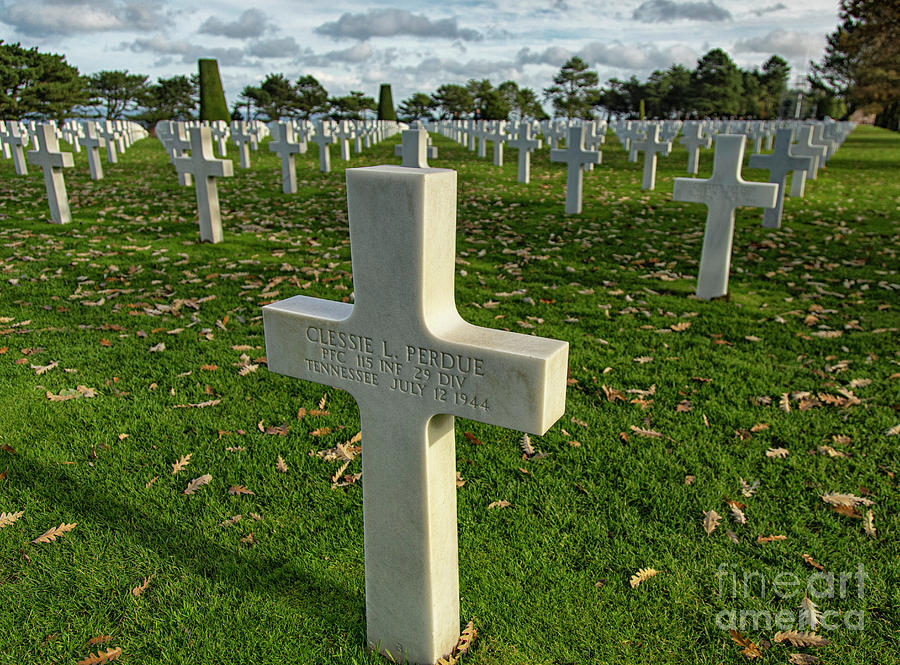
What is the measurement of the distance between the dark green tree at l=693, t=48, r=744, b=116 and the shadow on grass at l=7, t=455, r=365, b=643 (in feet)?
276

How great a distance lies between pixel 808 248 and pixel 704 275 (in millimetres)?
3435

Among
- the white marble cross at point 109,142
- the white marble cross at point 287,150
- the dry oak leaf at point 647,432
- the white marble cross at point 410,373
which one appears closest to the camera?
the white marble cross at point 410,373

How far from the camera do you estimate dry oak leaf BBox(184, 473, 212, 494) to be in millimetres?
3408

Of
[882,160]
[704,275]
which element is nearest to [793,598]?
[704,275]

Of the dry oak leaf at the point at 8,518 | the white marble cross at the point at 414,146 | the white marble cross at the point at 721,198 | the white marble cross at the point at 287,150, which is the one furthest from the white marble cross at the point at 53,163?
the white marble cross at the point at 721,198

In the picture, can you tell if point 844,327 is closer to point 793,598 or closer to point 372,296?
point 793,598

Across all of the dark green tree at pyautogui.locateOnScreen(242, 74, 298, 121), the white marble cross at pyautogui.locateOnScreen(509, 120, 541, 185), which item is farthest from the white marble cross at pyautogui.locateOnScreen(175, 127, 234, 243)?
the dark green tree at pyautogui.locateOnScreen(242, 74, 298, 121)

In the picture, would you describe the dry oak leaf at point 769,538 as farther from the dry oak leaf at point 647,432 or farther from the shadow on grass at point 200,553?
the shadow on grass at point 200,553

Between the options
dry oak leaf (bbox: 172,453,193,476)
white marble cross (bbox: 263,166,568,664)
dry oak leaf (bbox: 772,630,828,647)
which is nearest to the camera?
white marble cross (bbox: 263,166,568,664)

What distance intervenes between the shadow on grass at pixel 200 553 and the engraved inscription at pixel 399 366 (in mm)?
1161

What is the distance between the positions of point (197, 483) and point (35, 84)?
166 ft

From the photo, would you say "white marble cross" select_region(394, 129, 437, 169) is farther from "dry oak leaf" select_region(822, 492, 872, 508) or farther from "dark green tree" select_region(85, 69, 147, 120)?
"dark green tree" select_region(85, 69, 147, 120)

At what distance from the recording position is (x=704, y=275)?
6777 mm

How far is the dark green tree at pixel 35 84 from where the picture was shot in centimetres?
4009
